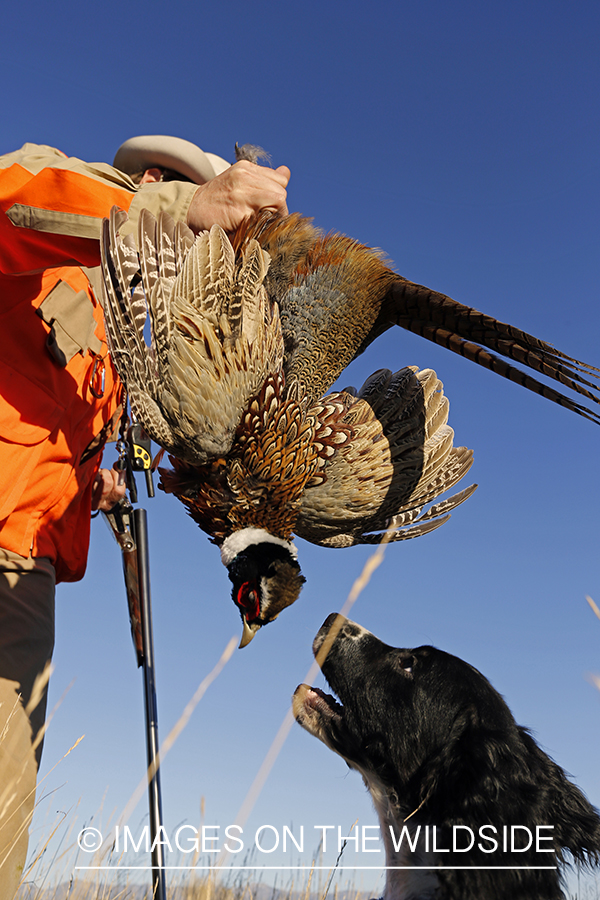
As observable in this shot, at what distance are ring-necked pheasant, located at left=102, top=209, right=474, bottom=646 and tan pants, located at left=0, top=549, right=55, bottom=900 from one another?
0.80 m

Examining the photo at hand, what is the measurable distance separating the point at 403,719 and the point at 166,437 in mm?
1492

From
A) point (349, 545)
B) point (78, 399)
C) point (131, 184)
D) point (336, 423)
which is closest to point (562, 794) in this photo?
point (349, 545)

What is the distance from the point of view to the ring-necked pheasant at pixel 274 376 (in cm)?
270

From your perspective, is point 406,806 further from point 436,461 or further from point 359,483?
point 436,461

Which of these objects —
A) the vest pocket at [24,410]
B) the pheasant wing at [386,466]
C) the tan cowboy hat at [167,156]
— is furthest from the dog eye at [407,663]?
the tan cowboy hat at [167,156]

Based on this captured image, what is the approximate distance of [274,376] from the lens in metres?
2.98

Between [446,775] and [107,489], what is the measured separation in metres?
2.13

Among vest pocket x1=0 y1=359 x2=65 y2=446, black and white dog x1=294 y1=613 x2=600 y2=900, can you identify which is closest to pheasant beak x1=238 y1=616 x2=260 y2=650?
black and white dog x1=294 y1=613 x2=600 y2=900

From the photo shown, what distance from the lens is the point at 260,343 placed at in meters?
2.89

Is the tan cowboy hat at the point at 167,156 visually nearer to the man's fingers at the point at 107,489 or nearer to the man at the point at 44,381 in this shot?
the man at the point at 44,381

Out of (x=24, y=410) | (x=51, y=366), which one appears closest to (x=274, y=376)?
(x=51, y=366)

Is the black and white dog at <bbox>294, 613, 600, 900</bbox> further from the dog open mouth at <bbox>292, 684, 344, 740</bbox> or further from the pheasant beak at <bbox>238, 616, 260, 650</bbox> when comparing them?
the pheasant beak at <bbox>238, 616, 260, 650</bbox>

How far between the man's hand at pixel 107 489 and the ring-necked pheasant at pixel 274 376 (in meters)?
0.34

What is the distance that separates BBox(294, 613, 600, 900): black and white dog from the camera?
1997mm
